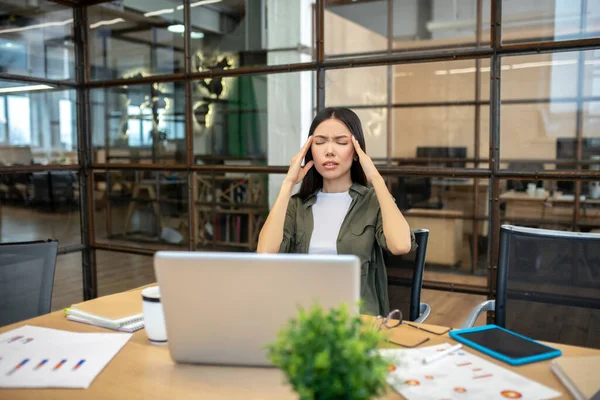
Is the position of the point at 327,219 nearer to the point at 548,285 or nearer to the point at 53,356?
the point at 548,285

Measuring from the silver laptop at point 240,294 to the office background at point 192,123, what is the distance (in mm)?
1673

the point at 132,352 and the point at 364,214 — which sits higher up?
the point at 364,214

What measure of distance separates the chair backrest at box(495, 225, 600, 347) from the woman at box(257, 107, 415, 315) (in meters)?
0.37

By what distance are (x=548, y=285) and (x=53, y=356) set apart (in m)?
1.50

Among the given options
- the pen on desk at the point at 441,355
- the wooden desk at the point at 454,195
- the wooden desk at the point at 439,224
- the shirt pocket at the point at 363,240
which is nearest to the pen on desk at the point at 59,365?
the pen on desk at the point at 441,355

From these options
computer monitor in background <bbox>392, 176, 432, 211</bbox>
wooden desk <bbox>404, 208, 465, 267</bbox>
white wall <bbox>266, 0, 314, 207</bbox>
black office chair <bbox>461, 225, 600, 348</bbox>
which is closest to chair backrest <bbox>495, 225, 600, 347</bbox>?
black office chair <bbox>461, 225, 600, 348</bbox>

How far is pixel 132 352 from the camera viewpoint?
4.51 ft

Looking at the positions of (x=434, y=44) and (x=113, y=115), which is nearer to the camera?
(x=113, y=115)

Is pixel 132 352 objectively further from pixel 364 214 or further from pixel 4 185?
pixel 4 185

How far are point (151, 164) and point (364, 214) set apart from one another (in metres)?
1.85

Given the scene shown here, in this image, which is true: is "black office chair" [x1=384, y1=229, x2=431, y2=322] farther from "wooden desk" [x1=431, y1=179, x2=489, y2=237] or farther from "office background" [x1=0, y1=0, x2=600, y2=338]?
"wooden desk" [x1=431, y1=179, x2=489, y2=237]

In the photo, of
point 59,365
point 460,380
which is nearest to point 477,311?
point 460,380

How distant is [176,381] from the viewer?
3.91ft

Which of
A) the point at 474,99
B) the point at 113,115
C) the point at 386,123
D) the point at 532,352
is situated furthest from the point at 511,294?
the point at 386,123
